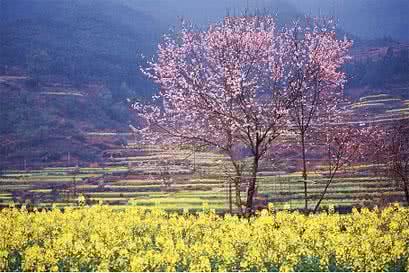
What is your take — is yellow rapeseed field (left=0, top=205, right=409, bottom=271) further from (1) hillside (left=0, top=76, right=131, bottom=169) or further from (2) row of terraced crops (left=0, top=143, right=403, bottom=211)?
(1) hillside (left=0, top=76, right=131, bottom=169)

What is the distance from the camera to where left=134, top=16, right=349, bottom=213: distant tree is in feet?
27.6

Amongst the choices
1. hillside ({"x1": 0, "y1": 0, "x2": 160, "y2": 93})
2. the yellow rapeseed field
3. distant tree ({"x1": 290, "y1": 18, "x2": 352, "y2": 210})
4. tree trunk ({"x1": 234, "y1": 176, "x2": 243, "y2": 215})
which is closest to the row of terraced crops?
tree trunk ({"x1": 234, "y1": 176, "x2": 243, "y2": 215})

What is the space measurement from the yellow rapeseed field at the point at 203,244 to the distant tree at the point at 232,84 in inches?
68.8

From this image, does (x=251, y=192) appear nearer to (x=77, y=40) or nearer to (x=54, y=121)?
(x=54, y=121)

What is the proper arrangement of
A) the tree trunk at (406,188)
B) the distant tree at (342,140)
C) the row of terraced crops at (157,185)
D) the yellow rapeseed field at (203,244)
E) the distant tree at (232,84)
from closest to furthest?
the yellow rapeseed field at (203,244)
the distant tree at (232,84)
the row of terraced crops at (157,185)
the tree trunk at (406,188)
the distant tree at (342,140)

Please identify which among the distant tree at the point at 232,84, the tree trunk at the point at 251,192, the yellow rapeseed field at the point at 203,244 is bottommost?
the yellow rapeseed field at the point at 203,244

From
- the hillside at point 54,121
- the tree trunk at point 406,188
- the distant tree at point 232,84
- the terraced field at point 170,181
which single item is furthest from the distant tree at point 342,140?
the hillside at point 54,121

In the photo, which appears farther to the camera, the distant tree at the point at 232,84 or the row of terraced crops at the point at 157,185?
the row of terraced crops at the point at 157,185

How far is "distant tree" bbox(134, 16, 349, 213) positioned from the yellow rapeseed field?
1.75 m

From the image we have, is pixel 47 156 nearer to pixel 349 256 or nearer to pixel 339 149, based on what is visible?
pixel 339 149

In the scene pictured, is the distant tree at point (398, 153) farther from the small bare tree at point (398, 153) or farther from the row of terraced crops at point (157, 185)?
the row of terraced crops at point (157, 185)

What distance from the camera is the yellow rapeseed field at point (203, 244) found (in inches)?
219

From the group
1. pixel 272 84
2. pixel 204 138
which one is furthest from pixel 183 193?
pixel 272 84

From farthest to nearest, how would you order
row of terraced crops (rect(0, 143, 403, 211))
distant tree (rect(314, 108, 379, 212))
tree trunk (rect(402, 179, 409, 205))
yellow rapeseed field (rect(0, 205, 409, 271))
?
distant tree (rect(314, 108, 379, 212)), tree trunk (rect(402, 179, 409, 205)), row of terraced crops (rect(0, 143, 403, 211)), yellow rapeseed field (rect(0, 205, 409, 271))
